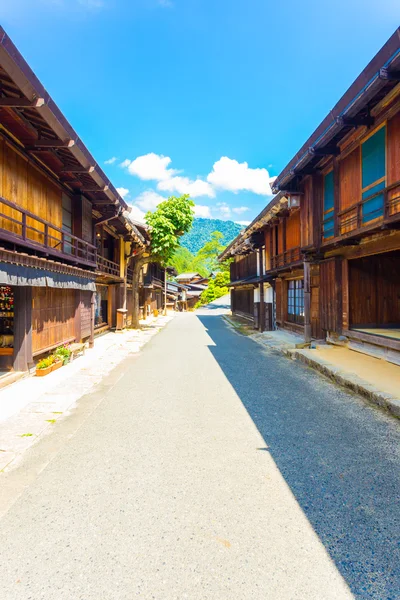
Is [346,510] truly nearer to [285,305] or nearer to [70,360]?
[70,360]

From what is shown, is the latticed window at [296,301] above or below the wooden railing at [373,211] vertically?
below

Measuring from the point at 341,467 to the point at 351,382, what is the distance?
11.1 feet

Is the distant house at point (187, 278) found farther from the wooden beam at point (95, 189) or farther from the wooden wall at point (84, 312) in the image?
the wooden beam at point (95, 189)

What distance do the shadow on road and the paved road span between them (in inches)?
0.6

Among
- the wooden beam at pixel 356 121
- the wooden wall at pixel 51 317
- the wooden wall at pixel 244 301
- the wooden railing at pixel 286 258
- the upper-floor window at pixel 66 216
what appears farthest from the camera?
the wooden wall at pixel 244 301

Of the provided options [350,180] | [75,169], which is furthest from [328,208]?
[75,169]

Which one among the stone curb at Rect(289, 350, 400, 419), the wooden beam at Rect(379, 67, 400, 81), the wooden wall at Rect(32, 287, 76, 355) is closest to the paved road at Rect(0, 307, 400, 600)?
the stone curb at Rect(289, 350, 400, 419)

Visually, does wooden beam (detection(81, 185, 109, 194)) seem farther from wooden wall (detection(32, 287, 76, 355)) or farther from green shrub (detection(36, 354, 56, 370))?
green shrub (detection(36, 354, 56, 370))

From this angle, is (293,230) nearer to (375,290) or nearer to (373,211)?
(375,290)

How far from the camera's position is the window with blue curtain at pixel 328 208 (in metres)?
10.7

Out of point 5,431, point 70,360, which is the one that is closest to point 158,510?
point 5,431

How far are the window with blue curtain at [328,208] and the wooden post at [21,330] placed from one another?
986cm

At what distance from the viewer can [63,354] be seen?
369 inches

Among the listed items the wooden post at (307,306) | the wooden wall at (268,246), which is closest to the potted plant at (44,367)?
the wooden post at (307,306)
